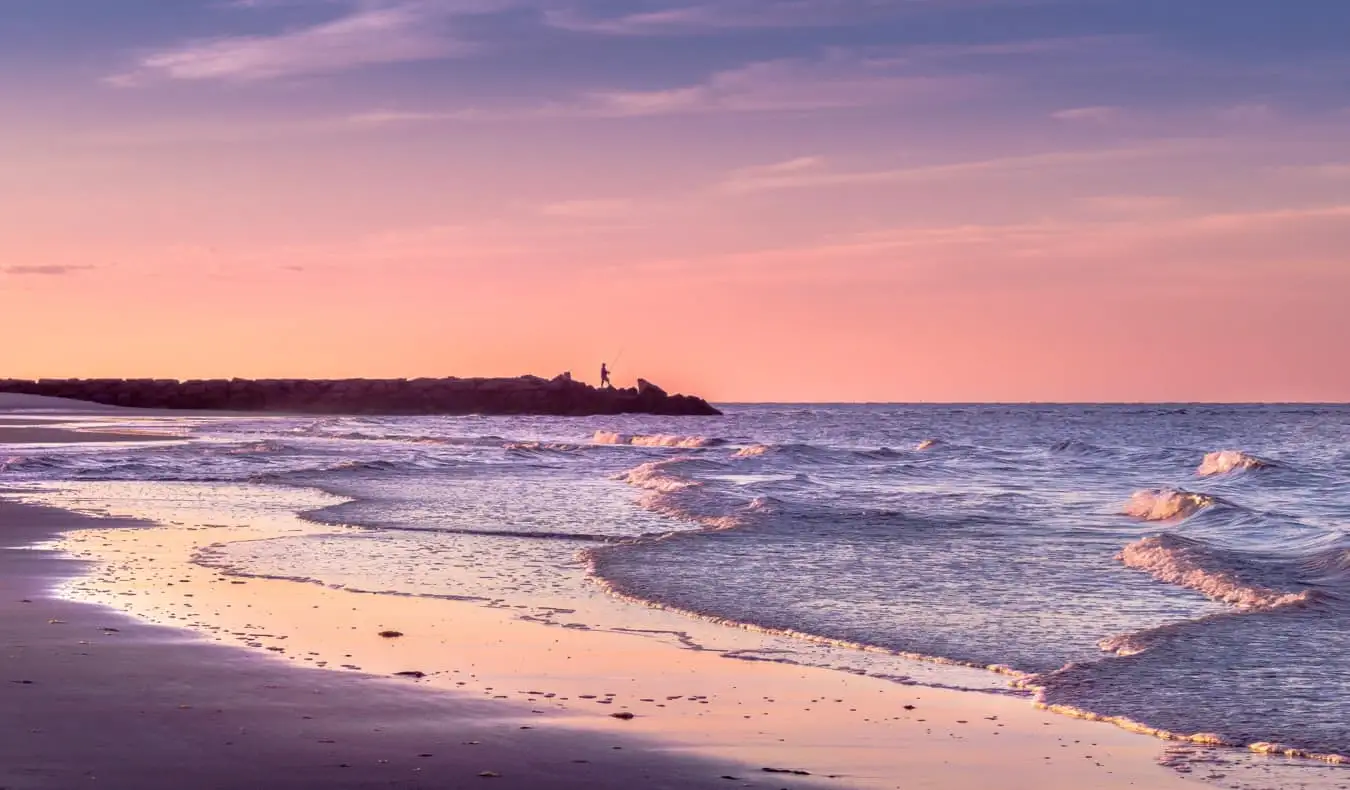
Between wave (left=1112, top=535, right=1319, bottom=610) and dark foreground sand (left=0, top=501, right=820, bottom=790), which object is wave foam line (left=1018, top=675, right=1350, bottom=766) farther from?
wave (left=1112, top=535, right=1319, bottom=610)

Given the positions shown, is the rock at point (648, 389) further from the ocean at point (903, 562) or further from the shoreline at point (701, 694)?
the shoreline at point (701, 694)

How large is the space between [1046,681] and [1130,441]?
198 ft

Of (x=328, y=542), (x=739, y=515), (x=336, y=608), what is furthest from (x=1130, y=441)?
(x=336, y=608)

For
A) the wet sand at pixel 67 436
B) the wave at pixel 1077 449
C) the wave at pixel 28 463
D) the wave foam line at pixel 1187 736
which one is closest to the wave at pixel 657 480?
the wave at pixel 28 463

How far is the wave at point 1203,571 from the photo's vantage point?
12.1m

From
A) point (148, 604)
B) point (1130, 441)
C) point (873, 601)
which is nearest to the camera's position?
point (148, 604)

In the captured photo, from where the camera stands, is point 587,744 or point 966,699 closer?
point 587,744

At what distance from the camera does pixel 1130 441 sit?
6600 centimetres

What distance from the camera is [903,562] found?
590 inches

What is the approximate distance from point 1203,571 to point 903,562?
3028mm

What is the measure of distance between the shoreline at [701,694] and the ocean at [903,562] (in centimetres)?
44

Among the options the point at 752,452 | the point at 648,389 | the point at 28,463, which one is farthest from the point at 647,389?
the point at 28,463

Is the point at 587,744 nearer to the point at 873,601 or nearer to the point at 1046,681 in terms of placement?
the point at 1046,681

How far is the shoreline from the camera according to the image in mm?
6738
